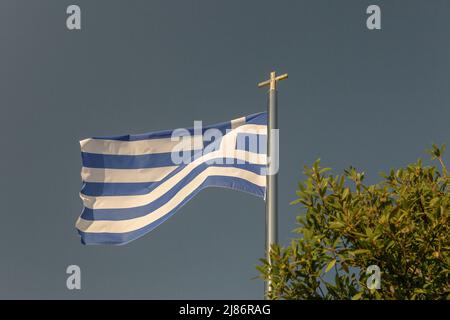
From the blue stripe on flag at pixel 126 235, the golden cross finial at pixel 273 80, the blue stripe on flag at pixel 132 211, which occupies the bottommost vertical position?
the blue stripe on flag at pixel 126 235

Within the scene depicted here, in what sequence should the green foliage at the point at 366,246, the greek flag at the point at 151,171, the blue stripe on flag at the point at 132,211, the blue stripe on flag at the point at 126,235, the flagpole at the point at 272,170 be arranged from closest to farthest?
1. the green foliage at the point at 366,246
2. the flagpole at the point at 272,170
3. the greek flag at the point at 151,171
4. the blue stripe on flag at the point at 126,235
5. the blue stripe on flag at the point at 132,211

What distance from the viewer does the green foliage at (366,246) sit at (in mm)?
7996

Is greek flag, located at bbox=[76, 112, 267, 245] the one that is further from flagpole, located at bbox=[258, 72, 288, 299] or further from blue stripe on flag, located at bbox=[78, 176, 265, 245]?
flagpole, located at bbox=[258, 72, 288, 299]

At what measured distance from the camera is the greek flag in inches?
563

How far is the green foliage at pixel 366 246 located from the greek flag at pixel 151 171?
5670 millimetres

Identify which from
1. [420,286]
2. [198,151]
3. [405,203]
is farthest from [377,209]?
[198,151]

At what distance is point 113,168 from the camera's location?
15336mm

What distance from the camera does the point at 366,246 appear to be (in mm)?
7973

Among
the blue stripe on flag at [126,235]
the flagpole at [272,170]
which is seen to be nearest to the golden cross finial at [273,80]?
the flagpole at [272,170]

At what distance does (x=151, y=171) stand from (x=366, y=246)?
27.0 ft

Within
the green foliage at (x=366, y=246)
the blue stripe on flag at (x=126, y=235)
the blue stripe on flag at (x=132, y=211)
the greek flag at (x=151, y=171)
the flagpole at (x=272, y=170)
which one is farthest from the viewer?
the blue stripe on flag at (x=132, y=211)

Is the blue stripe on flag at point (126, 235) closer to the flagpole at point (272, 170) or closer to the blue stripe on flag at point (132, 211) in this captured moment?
the blue stripe on flag at point (132, 211)

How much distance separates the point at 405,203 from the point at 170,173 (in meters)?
7.84
